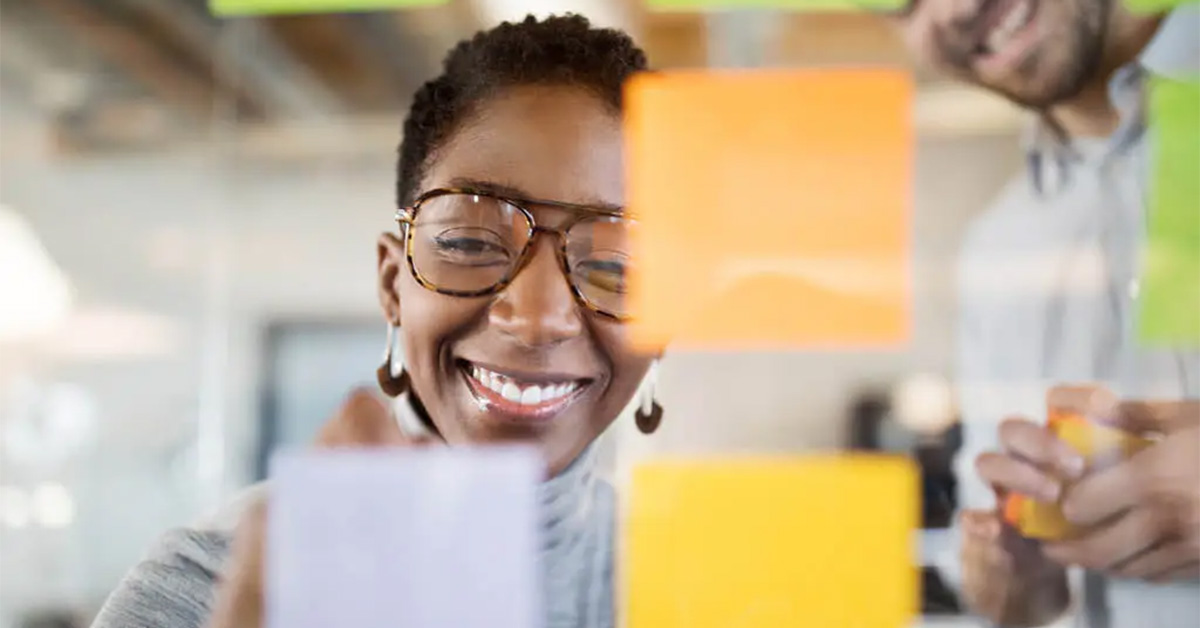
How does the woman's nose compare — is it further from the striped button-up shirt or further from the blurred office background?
the striped button-up shirt

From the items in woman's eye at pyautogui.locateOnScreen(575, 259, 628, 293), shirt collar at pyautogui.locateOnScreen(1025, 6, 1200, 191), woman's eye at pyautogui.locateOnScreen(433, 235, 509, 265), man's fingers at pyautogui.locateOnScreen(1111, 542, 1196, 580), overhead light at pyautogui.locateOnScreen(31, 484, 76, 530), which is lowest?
man's fingers at pyautogui.locateOnScreen(1111, 542, 1196, 580)

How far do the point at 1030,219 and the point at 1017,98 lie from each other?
3.4 inches

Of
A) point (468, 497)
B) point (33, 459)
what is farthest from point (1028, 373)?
point (33, 459)

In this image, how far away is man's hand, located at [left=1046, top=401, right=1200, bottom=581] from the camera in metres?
0.72

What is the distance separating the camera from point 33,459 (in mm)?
876

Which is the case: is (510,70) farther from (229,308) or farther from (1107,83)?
(1107,83)

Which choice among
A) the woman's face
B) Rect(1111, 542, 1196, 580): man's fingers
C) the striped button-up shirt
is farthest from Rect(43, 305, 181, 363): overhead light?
Rect(1111, 542, 1196, 580): man's fingers

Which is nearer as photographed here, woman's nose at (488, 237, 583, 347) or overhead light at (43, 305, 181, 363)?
woman's nose at (488, 237, 583, 347)

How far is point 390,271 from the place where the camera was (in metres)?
0.78

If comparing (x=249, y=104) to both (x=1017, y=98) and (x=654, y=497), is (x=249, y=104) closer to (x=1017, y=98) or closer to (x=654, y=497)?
(x=654, y=497)

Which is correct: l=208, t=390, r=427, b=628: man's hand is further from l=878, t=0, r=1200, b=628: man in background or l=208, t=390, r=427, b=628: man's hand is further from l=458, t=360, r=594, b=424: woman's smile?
l=878, t=0, r=1200, b=628: man in background

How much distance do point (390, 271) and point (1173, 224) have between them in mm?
556

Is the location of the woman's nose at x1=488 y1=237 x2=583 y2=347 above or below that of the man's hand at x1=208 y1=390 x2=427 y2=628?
above

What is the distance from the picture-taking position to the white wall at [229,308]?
0.74 meters
